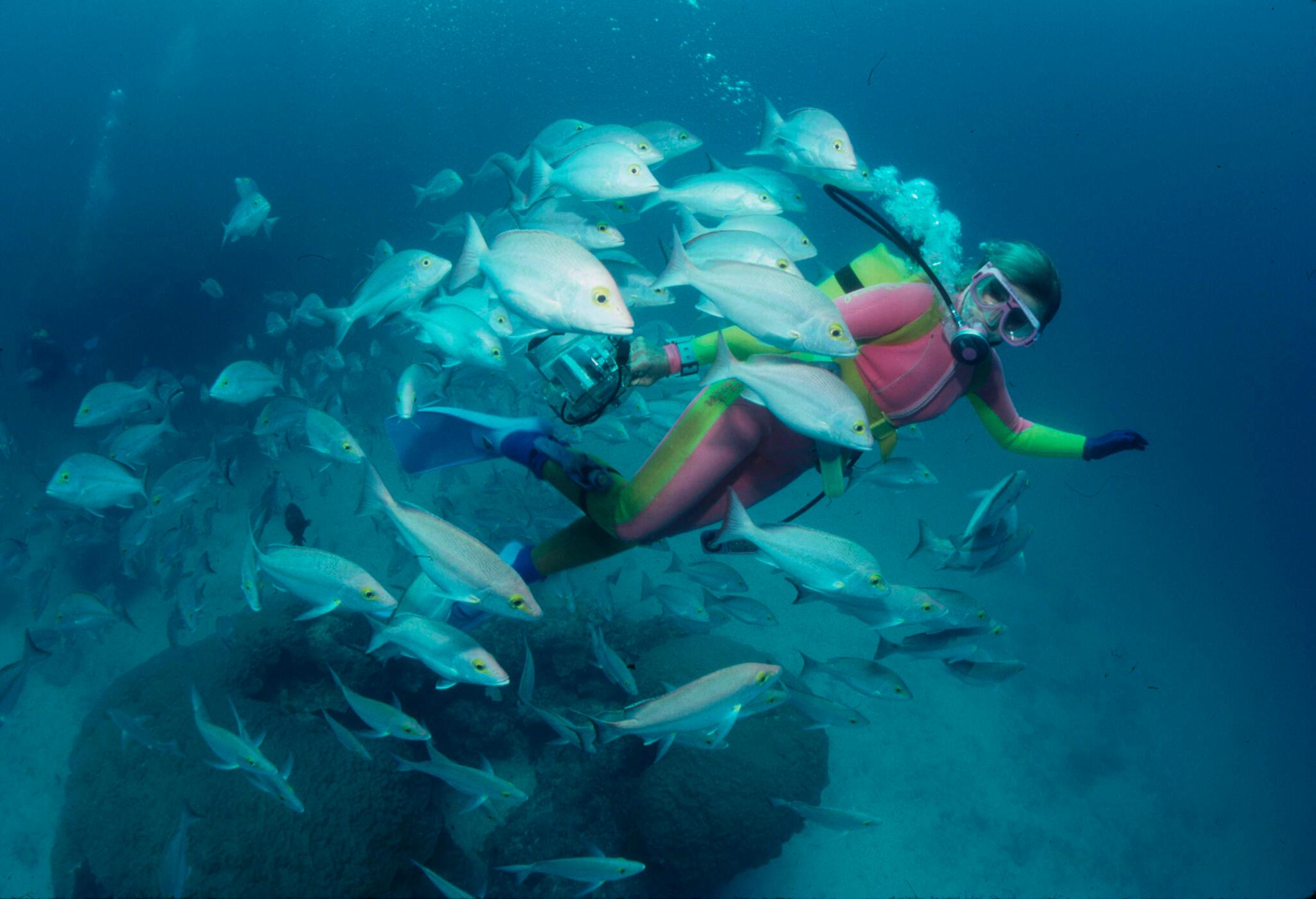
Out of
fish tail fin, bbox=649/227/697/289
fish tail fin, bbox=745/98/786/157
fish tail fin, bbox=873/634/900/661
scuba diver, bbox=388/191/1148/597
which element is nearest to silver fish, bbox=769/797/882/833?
fish tail fin, bbox=873/634/900/661

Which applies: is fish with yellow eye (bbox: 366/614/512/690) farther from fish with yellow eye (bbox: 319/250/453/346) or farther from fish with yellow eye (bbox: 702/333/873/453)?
fish with yellow eye (bbox: 319/250/453/346)

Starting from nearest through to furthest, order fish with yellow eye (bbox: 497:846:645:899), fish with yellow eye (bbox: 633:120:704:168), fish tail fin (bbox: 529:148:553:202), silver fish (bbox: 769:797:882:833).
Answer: fish with yellow eye (bbox: 497:846:645:899)
fish tail fin (bbox: 529:148:553:202)
silver fish (bbox: 769:797:882:833)
fish with yellow eye (bbox: 633:120:704:168)

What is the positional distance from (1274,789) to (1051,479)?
1383 cm

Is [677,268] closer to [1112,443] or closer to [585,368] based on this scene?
[585,368]

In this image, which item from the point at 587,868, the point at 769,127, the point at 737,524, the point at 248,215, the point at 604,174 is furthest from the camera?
the point at 248,215

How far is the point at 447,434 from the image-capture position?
3.60 metres

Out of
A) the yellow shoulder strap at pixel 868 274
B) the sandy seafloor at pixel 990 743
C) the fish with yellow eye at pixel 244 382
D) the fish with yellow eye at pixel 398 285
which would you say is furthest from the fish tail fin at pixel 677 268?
the sandy seafloor at pixel 990 743

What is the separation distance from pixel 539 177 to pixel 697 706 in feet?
11.5

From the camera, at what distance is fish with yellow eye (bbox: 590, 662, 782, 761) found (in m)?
2.66

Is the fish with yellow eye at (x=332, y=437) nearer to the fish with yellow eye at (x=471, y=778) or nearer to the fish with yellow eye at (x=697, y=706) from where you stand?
the fish with yellow eye at (x=471, y=778)

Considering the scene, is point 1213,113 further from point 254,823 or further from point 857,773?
point 254,823

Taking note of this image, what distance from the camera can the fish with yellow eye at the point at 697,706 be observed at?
105 inches

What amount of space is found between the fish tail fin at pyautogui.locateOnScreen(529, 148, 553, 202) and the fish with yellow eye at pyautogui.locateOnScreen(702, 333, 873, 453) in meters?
2.40

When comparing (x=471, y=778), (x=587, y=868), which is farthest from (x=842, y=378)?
(x=471, y=778)
